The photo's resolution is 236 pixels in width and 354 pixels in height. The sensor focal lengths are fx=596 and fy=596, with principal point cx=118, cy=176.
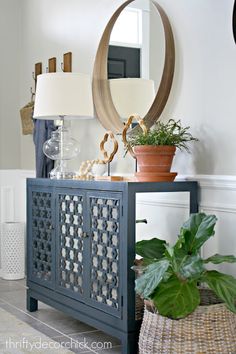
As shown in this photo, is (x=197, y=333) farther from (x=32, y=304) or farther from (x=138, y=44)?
(x=138, y=44)

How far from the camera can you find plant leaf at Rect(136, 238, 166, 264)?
2.66 meters

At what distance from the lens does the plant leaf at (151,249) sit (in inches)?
105

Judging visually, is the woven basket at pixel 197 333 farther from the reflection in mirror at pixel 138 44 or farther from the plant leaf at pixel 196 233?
the reflection in mirror at pixel 138 44

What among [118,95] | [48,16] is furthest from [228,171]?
[48,16]

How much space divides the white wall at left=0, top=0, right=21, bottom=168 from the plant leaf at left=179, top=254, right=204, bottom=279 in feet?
9.27

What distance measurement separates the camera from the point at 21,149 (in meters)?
4.89

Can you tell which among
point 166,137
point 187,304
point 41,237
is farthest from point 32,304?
point 187,304

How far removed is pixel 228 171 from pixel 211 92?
0.39 m

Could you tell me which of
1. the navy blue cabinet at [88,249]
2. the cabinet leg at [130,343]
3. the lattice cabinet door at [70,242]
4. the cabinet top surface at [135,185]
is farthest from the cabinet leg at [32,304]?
the cabinet leg at [130,343]

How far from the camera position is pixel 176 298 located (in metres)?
2.31

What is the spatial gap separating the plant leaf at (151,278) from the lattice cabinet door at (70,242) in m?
0.67

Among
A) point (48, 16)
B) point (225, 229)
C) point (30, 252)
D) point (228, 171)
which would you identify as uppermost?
point (48, 16)

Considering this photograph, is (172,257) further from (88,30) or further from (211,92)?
(88,30)

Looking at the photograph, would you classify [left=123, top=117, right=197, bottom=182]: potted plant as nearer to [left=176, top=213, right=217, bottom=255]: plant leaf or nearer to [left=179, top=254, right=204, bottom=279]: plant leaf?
[left=176, top=213, right=217, bottom=255]: plant leaf
